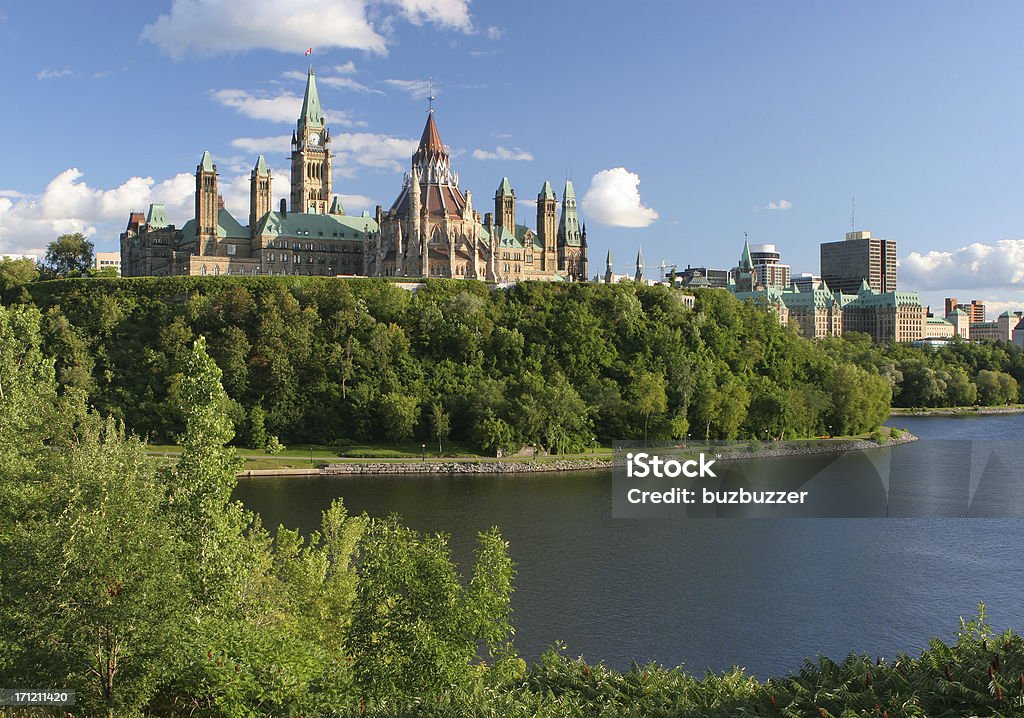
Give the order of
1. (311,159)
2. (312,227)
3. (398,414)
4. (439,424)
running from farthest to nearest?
1. (311,159)
2. (312,227)
3. (398,414)
4. (439,424)

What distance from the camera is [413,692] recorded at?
46.9 ft

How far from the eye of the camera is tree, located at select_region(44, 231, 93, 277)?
88.2 metres

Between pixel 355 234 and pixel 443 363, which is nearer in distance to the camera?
pixel 443 363

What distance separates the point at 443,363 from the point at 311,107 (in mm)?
46440

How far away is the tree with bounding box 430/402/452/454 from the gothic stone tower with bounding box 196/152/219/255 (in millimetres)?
37133

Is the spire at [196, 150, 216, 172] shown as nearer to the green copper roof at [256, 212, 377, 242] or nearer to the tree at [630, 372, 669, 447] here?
the green copper roof at [256, 212, 377, 242]

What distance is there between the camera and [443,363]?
6719cm

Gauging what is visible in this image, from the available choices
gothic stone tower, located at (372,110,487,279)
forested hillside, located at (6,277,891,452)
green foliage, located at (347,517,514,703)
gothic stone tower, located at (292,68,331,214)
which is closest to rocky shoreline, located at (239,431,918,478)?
forested hillside, located at (6,277,891,452)

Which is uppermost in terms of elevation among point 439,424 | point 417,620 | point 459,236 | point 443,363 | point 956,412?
point 459,236

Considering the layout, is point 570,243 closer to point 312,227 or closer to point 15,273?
point 312,227

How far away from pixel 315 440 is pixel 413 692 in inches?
1950

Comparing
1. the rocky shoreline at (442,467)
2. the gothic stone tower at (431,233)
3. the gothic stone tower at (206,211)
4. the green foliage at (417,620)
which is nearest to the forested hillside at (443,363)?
the rocky shoreline at (442,467)

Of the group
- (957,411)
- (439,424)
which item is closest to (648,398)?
(439,424)

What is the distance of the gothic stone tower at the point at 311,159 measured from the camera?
9888 centimetres
